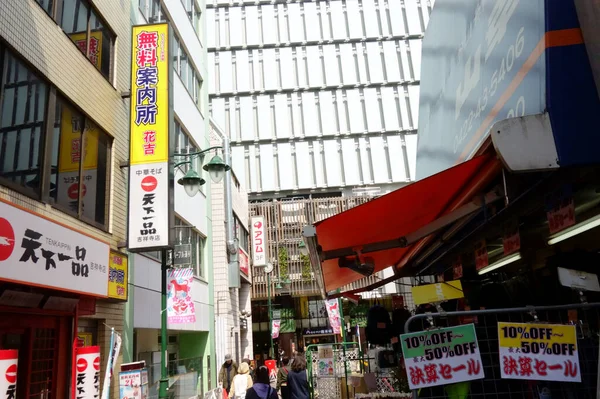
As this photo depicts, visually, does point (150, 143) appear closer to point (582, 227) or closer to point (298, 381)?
point (298, 381)

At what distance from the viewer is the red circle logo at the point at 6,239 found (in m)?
5.78

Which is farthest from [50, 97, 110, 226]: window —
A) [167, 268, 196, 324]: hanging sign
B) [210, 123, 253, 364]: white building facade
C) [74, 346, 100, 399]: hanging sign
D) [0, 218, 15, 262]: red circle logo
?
[210, 123, 253, 364]: white building facade

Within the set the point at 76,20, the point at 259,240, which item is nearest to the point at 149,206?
the point at 76,20

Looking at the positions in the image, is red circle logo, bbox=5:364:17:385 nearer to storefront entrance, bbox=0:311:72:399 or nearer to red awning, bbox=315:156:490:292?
storefront entrance, bbox=0:311:72:399

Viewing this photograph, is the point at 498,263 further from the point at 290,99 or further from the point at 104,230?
the point at 290,99

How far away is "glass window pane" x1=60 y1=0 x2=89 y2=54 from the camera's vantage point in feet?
30.1

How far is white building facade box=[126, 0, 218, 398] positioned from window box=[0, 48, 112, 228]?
2351 millimetres

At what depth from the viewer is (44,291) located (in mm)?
7117

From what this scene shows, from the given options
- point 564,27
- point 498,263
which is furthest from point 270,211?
point 564,27

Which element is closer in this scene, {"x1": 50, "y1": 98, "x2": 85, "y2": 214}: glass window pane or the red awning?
the red awning

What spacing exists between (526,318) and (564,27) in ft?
9.03

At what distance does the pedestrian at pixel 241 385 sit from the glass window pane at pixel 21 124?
610 cm

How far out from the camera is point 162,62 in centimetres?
1095

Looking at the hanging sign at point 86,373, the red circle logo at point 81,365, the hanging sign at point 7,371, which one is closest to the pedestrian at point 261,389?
the hanging sign at point 86,373
